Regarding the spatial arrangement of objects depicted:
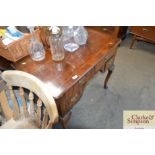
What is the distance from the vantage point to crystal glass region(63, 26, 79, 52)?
4.28 feet

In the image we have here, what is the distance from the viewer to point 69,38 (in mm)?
1356

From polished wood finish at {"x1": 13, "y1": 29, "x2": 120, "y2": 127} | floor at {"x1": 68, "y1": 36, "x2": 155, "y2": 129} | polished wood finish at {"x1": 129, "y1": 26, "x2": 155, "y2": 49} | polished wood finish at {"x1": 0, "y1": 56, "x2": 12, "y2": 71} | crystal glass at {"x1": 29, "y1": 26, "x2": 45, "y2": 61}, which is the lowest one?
floor at {"x1": 68, "y1": 36, "x2": 155, "y2": 129}

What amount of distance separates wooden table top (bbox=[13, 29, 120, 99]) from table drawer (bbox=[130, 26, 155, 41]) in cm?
94

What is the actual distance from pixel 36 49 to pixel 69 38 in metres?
0.27

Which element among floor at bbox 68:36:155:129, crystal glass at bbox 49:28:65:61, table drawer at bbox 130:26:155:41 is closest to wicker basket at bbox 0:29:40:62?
crystal glass at bbox 49:28:65:61

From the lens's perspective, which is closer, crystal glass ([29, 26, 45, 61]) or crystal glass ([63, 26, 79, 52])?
crystal glass ([29, 26, 45, 61])

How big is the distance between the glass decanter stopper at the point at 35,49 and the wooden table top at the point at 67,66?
30 millimetres

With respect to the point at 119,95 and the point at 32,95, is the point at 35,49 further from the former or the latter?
the point at 119,95

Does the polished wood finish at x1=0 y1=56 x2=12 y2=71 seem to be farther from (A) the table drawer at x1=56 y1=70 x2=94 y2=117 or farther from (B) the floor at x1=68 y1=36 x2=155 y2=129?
(B) the floor at x1=68 y1=36 x2=155 y2=129

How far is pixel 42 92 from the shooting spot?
838 millimetres

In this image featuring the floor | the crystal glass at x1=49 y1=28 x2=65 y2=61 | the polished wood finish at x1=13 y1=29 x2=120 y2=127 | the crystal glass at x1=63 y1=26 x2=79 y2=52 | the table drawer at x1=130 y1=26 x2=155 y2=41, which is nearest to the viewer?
the polished wood finish at x1=13 y1=29 x2=120 y2=127

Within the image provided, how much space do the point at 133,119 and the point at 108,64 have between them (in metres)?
0.80

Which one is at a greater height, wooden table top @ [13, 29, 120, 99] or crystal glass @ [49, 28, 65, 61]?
crystal glass @ [49, 28, 65, 61]
